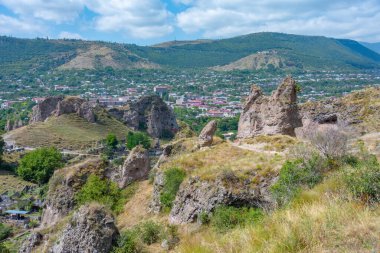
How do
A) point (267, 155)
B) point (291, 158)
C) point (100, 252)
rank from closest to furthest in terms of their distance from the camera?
1. point (100, 252)
2. point (291, 158)
3. point (267, 155)

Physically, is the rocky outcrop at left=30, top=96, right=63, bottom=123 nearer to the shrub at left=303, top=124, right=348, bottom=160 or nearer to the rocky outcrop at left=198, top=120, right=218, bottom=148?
the rocky outcrop at left=198, top=120, right=218, bottom=148

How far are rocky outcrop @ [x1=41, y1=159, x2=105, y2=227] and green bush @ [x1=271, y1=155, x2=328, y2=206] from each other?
16010 mm

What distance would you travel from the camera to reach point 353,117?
2972 centimetres

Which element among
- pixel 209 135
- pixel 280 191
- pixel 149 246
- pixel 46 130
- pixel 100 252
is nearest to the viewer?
pixel 280 191

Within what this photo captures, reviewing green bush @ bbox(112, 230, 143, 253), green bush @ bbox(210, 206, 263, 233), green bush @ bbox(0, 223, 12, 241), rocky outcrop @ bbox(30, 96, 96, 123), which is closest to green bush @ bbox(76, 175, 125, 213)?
green bush @ bbox(112, 230, 143, 253)

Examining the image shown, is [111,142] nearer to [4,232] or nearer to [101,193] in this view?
[4,232]

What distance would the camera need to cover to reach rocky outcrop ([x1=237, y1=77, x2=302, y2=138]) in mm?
28453

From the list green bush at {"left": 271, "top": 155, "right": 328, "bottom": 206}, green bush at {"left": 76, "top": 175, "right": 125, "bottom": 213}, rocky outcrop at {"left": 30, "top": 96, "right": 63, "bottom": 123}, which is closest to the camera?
green bush at {"left": 271, "top": 155, "right": 328, "bottom": 206}

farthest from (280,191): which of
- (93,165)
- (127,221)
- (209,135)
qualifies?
(93,165)

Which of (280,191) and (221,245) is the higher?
(221,245)

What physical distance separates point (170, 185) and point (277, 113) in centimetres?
1144

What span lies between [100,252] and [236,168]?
23.6ft

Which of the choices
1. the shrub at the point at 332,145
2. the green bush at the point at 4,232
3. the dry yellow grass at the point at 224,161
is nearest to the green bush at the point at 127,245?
the dry yellow grass at the point at 224,161

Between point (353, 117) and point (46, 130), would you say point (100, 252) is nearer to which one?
point (353, 117)
